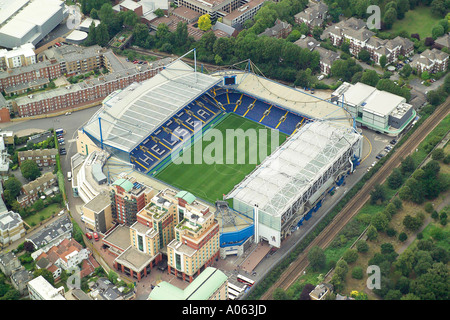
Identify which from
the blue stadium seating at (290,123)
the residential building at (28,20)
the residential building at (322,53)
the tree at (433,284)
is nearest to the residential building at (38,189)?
the blue stadium seating at (290,123)

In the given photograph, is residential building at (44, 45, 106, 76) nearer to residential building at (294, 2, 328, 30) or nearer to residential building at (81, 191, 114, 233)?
residential building at (81, 191, 114, 233)

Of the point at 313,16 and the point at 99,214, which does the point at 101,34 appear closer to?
the point at 313,16

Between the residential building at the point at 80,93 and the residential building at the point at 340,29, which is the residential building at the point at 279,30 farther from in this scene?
the residential building at the point at 80,93

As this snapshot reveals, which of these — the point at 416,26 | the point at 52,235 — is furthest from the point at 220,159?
the point at 416,26

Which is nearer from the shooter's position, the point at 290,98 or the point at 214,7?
the point at 290,98

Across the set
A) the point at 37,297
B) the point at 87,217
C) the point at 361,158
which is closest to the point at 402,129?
the point at 361,158

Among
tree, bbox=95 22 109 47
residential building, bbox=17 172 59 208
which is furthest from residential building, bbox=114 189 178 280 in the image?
tree, bbox=95 22 109 47
